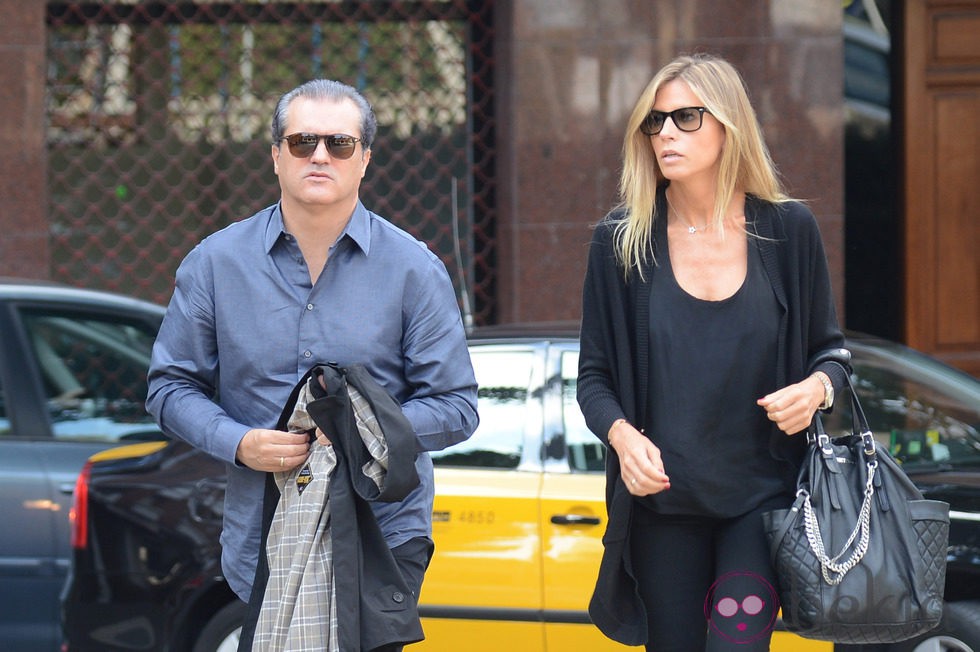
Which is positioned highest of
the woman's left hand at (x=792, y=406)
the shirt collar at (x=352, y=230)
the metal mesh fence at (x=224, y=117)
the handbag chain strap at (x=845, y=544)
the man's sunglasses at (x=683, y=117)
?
the metal mesh fence at (x=224, y=117)

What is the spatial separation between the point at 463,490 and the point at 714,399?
6.30 ft

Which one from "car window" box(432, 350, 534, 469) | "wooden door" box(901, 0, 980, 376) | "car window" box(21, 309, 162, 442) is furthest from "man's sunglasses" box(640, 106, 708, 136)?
"wooden door" box(901, 0, 980, 376)

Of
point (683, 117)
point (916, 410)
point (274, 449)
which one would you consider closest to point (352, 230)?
point (274, 449)

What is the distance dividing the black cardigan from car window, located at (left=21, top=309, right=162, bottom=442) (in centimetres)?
281

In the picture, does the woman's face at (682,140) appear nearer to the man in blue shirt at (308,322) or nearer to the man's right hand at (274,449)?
the man in blue shirt at (308,322)

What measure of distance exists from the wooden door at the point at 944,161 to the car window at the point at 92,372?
Result: 18.3 feet

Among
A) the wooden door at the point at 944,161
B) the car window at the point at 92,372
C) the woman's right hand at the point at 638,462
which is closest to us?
the woman's right hand at the point at 638,462

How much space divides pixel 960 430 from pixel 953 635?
2.53 feet

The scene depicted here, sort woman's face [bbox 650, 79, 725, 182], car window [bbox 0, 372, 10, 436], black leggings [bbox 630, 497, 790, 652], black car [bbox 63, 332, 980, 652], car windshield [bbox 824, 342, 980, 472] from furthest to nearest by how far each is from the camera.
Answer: car window [bbox 0, 372, 10, 436], car windshield [bbox 824, 342, 980, 472], black car [bbox 63, 332, 980, 652], woman's face [bbox 650, 79, 725, 182], black leggings [bbox 630, 497, 790, 652]

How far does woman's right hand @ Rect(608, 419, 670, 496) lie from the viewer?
3.09 m

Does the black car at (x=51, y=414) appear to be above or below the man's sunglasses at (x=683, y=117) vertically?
below

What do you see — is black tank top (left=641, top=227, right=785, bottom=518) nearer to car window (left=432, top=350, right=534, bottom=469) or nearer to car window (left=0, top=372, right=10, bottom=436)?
car window (left=432, top=350, right=534, bottom=469)

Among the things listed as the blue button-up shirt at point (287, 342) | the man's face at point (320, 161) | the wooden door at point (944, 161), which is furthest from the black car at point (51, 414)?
the wooden door at point (944, 161)

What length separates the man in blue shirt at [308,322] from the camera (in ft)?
10.3
